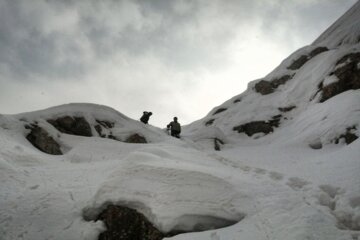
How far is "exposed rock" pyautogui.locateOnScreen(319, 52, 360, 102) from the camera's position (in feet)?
65.1

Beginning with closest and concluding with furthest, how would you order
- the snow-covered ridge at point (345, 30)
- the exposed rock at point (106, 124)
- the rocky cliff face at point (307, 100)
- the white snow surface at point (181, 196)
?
the white snow surface at point (181, 196), the rocky cliff face at point (307, 100), the exposed rock at point (106, 124), the snow-covered ridge at point (345, 30)

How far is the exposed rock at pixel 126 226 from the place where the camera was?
6.34m

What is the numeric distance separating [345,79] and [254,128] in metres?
9.50

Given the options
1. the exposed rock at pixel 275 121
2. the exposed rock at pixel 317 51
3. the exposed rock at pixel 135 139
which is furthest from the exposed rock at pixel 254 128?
the exposed rock at pixel 317 51

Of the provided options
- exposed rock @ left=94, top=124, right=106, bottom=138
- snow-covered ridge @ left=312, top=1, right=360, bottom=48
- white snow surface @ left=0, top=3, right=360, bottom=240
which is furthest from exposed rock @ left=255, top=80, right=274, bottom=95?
exposed rock @ left=94, top=124, right=106, bottom=138

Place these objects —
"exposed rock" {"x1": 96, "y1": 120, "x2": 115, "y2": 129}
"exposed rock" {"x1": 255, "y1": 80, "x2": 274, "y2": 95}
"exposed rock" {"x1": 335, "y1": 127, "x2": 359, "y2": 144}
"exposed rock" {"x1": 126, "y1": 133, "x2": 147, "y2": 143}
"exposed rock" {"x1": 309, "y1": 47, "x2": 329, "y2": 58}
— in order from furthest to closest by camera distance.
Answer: "exposed rock" {"x1": 309, "y1": 47, "x2": 329, "y2": 58} → "exposed rock" {"x1": 255, "y1": 80, "x2": 274, "y2": 95} → "exposed rock" {"x1": 96, "y1": 120, "x2": 115, "y2": 129} → "exposed rock" {"x1": 126, "y1": 133, "x2": 147, "y2": 143} → "exposed rock" {"x1": 335, "y1": 127, "x2": 359, "y2": 144}

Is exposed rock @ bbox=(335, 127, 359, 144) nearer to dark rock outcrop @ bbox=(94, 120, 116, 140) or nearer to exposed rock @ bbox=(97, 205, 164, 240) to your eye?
exposed rock @ bbox=(97, 205, 164, 240)

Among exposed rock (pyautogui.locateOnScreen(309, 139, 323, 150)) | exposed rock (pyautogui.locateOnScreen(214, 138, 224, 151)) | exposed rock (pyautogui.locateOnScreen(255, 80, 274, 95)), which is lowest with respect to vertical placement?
exposed rock (pyautogui.locateOnScreen(309, 139, 323, 150))

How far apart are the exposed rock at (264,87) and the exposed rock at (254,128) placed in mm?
8835

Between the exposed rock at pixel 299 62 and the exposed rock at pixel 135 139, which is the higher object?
the exposed rock at pixel 299 62

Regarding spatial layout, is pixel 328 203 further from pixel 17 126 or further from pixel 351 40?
pixel 351 40

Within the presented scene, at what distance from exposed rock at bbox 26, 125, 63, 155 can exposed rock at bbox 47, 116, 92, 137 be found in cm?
262

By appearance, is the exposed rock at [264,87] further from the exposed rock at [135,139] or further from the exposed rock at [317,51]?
the exposed rock at [135,139]

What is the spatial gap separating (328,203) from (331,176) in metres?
2.04
